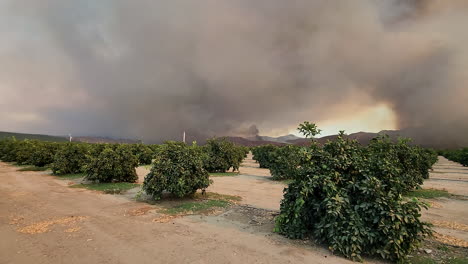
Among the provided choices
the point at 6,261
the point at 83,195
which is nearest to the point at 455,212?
the point at 6,261

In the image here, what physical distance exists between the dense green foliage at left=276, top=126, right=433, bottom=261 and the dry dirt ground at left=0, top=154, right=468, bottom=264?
0.49 metres

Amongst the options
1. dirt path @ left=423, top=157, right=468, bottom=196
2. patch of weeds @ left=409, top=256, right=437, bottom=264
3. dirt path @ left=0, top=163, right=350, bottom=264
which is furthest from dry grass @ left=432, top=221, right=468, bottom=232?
dirt path @ left=423, top=157, right=468, bottom=196

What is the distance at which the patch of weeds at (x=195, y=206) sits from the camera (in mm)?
8820

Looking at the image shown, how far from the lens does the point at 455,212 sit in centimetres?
971

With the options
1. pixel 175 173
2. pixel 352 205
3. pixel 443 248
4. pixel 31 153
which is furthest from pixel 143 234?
pixel 31 153

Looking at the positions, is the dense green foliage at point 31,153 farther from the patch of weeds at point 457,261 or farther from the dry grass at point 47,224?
the patch of weeds at point 457,261

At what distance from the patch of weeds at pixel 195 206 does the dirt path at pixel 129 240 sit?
0.75 m

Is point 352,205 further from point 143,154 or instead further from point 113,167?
point 143,154

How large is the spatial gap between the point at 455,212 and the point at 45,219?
14.1 meters

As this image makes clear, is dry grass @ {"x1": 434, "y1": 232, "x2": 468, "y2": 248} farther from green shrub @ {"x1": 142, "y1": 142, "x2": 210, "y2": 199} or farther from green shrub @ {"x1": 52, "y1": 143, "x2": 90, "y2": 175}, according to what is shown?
green shrub @ {"x1": 52, "y1": 143, "x2": 90, "y2": 175}

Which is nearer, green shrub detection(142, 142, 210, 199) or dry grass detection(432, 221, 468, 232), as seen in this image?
dry grass detection(432, 221, 468, 232)

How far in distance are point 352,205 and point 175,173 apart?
6772mm

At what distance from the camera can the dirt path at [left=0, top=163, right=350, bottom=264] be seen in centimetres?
509

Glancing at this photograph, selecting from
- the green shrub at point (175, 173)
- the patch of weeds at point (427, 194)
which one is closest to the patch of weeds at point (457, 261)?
the green shrub at point (175, 173)
